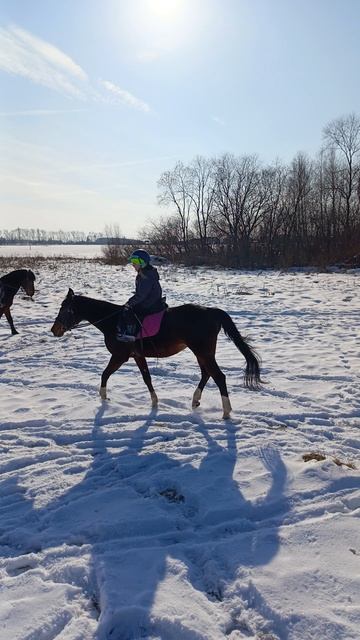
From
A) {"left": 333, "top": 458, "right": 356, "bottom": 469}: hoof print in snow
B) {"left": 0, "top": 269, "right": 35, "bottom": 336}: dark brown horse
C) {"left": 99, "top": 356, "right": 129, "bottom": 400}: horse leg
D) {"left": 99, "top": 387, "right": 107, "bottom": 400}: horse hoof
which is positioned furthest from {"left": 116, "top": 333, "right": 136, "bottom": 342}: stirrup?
{"left": 0, "top": 269, "right": 35, "bottom": 336}: dark brown horse

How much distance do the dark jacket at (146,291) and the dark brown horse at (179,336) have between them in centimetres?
29

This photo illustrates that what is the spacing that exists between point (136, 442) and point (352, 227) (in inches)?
1484

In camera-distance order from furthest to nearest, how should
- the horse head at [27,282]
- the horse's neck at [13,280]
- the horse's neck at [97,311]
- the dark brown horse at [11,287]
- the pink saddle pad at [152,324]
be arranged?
the horse head at [27,282]
the horse's neck at [13,280]
the dark brown horse at [11,287]
the horse's neck at [97,311]
the pink saddle pad at [152,324]

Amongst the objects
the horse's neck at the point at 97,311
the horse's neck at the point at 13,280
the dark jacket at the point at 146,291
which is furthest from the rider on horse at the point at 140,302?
the horse's neck at the point at 13,280

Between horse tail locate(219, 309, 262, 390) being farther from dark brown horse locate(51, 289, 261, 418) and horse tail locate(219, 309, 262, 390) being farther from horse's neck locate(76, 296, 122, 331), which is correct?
horse's neck locate(76, 296, 122, 331)

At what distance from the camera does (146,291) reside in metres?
6.09

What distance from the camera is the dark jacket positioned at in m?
6.11

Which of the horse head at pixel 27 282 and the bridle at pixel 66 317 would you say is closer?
the bridle at pixel 66 317

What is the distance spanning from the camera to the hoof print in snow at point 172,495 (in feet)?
12.9

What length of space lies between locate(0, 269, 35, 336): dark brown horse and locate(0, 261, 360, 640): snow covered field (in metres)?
3.86

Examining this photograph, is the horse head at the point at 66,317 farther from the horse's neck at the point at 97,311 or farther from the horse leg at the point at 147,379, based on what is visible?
the horse leg at the point at 147,379

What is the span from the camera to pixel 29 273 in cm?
1219

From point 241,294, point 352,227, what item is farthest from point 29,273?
point 352,227

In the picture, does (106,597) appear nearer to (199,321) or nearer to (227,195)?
(199,321)
